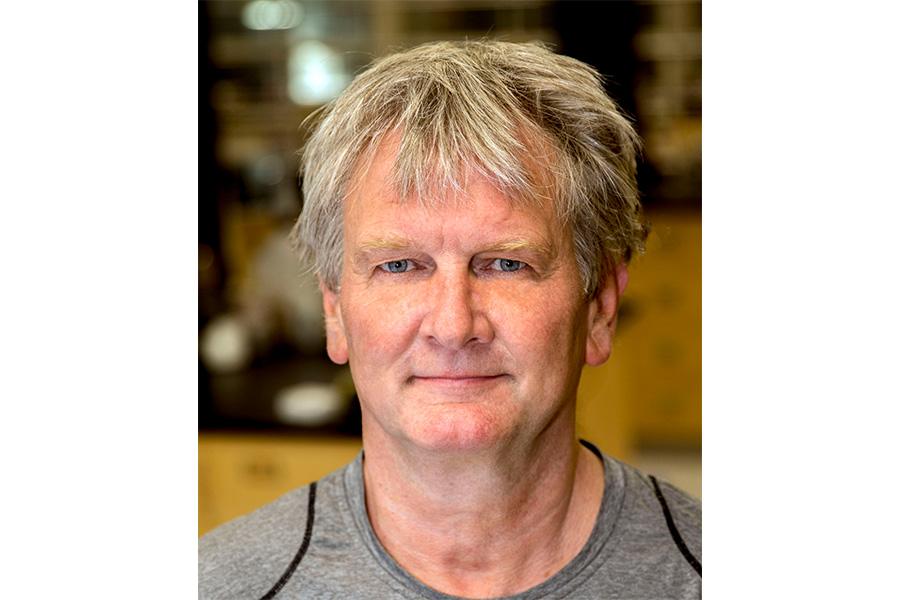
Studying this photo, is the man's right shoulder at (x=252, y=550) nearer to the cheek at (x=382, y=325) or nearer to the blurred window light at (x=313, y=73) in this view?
the cheek at (x=382, y=325)

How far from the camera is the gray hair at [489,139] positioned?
1.13 m

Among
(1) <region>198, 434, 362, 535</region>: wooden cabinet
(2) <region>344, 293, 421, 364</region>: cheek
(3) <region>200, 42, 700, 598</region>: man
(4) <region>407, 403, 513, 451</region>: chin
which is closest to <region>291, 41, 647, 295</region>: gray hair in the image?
(3) <region>200, 42, 700, 598</region>: man

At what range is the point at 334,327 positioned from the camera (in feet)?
4.26

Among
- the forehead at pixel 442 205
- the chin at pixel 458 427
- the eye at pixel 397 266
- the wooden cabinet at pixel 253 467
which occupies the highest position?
the forehead at pixel 442 205

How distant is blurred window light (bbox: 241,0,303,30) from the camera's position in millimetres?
6625

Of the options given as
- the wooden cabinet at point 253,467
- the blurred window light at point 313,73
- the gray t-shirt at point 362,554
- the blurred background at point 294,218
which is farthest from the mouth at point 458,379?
the blurred window light at point 313,73

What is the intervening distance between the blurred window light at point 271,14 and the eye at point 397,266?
5878 millimetres

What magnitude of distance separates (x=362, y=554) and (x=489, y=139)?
521 mm

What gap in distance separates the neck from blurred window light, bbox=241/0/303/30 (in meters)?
5.85

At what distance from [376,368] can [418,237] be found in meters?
0.16

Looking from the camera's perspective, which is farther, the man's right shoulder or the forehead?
the man's right shoulder

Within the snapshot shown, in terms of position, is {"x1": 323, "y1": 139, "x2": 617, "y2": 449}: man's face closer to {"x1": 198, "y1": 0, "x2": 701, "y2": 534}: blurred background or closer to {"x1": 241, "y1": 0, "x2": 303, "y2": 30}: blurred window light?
{"x1": 198, "y1": 0, "x2": 701, "y2": 534}: blurred background
